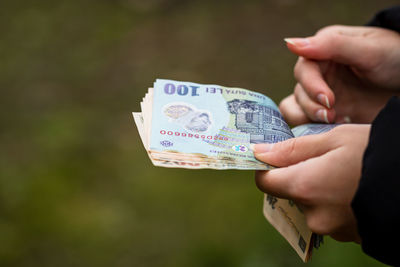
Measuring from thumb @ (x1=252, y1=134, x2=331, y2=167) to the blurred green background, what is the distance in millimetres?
1268

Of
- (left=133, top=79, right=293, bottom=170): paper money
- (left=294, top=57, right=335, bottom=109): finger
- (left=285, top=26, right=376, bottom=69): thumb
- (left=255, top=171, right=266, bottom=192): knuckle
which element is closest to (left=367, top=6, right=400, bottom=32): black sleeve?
(left=285, top=26, right=376, bottom=69): thumb

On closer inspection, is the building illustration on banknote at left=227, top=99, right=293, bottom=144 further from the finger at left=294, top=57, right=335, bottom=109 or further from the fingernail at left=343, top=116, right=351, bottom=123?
the fingernail at left=343, top=116, right=351, bottom=123

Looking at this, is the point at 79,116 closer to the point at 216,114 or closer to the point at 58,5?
the point at 58,5

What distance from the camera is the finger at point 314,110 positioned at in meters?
1.83

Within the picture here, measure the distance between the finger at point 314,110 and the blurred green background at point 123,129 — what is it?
92 cm

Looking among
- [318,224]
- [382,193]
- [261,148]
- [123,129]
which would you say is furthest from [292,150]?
[123,129]

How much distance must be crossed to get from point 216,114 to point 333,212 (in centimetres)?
58

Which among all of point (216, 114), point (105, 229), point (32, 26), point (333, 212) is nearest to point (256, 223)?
point (105, 229)

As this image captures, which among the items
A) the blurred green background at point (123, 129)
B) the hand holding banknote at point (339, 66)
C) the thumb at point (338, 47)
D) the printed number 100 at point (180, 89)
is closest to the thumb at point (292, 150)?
the printed number 100 at point (180, 89)

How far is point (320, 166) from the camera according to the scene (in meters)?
1.24

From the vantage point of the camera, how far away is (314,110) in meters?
1.85

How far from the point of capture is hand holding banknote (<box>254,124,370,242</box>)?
1219 mm

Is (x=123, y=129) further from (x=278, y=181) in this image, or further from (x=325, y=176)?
(x=325, y=176)

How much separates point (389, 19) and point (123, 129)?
209 centimetres
